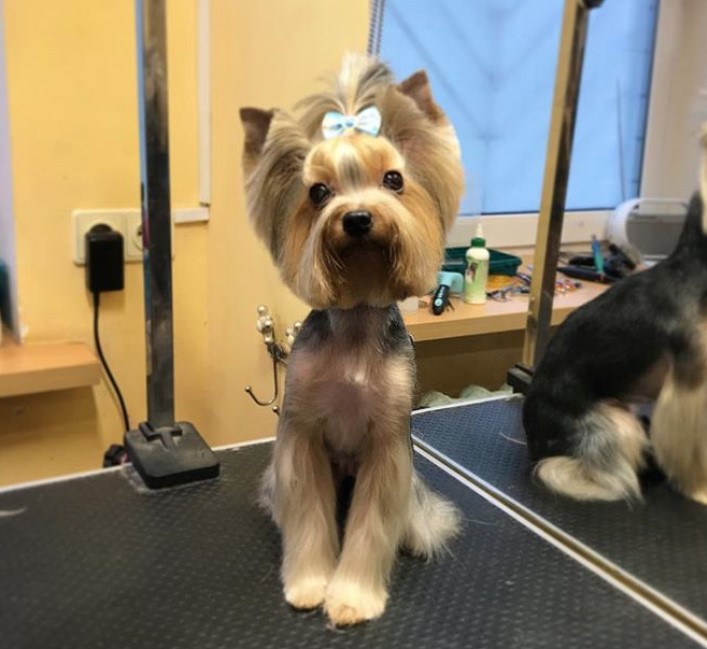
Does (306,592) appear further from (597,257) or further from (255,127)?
(597,257)

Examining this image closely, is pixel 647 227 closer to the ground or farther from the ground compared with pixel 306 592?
farther from the ground

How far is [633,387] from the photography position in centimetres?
122

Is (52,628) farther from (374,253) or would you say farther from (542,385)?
(542,385)

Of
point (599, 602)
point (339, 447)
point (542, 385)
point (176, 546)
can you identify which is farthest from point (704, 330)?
point (176, 546)

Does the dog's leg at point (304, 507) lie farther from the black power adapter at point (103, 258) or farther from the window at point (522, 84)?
the window at point (522, 84)

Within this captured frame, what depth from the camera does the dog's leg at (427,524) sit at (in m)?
1.03

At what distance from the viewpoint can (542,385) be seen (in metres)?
1.27

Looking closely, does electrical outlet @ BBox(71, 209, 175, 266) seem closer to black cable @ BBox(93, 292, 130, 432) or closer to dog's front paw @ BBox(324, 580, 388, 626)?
black cable @ BBox(93, 292, 130, 432)

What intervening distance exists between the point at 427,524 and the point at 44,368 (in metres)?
0.81

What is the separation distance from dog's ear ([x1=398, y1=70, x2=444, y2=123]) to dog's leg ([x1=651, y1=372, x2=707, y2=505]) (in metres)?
0.54

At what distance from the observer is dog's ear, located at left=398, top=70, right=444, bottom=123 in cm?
89

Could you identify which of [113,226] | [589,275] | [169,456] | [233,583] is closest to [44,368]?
[113,226]

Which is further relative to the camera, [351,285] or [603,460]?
[603,460]


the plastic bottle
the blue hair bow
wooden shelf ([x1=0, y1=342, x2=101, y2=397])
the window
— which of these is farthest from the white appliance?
the blue hair bow
